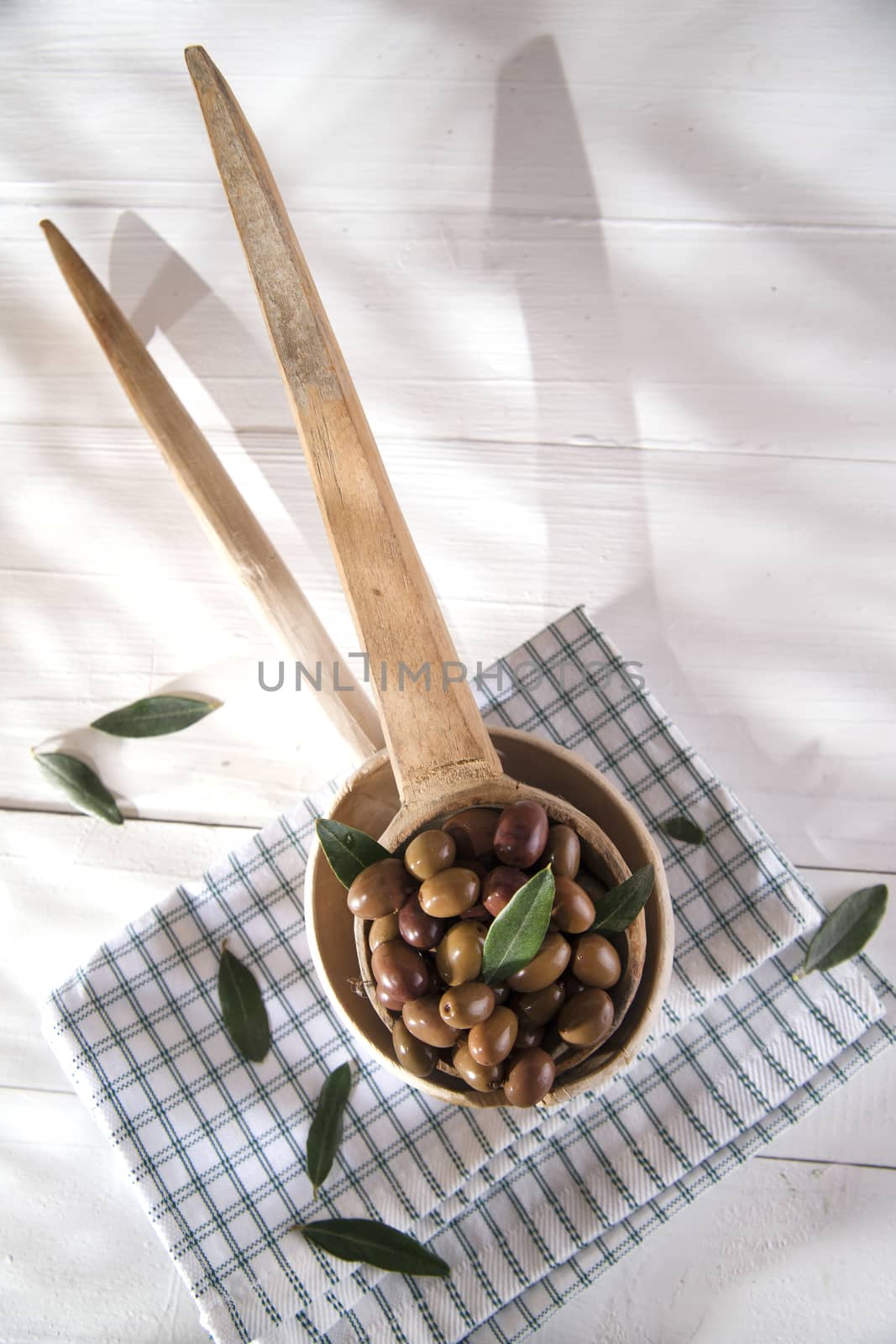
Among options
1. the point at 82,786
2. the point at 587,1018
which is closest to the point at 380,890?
the point at 587,1018

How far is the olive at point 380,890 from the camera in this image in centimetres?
52

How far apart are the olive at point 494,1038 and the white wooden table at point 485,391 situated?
34 cm

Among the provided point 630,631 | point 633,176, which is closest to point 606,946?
point 630,631

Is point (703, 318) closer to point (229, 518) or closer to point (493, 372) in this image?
point (493, 372)

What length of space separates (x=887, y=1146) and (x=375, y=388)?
751 mm

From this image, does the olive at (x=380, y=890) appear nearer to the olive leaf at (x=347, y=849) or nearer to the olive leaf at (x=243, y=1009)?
the olive leaf at (x=347, y=849)

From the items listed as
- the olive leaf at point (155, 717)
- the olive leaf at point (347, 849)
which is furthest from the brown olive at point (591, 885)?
the olive leaf at point (155, 717)

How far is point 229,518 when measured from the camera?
70cm

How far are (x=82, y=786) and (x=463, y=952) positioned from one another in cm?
43

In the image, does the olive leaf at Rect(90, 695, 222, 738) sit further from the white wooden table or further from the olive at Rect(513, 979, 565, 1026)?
the olive at Rect(513, 979, 565, 1026)

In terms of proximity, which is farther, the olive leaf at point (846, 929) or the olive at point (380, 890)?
the olive leaf at point (846, 929)

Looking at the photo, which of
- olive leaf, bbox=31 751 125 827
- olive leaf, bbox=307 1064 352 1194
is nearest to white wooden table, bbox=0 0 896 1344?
olive leaf, bbox=31 751 125 827

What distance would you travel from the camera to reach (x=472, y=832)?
54cm

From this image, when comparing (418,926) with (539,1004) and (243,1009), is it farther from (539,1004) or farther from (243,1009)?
(243,1009)
